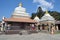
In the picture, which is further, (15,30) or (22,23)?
(22,23)

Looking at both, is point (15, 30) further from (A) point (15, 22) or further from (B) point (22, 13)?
(B) point (22, 13)

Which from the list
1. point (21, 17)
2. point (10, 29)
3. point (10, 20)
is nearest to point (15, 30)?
point (10, 29)

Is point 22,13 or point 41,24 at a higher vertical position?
point 22,13

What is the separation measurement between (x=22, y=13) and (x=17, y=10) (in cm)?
155

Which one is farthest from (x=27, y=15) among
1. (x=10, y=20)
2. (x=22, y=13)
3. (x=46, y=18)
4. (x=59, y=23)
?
(x=59, y=23)

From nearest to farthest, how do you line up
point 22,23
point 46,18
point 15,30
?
point 15,30 < point 22,23 < point 46,18

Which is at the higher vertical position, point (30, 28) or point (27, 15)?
point (27, 15)

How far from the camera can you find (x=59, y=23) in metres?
45.2

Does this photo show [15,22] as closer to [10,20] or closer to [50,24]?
[10,20]

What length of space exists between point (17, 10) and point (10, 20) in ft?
22.0

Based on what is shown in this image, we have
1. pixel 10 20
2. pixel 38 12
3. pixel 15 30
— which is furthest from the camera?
pixel 38 12

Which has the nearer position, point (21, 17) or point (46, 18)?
point (21, 17)

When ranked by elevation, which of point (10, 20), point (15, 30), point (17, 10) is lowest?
point (15, 30)

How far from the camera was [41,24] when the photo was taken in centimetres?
4516
